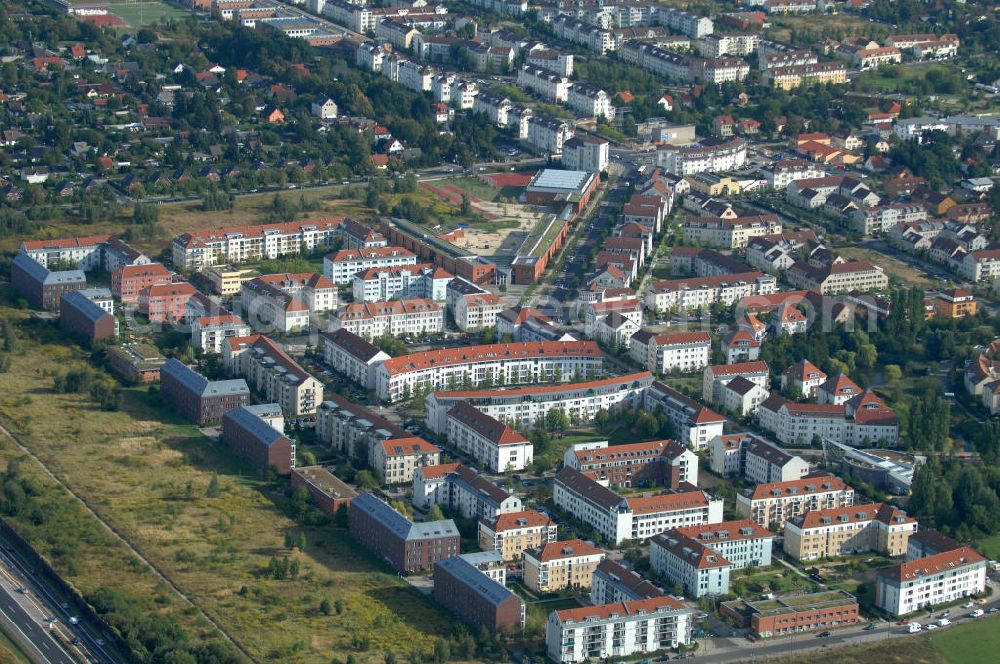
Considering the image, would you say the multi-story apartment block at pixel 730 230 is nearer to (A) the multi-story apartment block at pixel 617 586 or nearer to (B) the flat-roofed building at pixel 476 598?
(A) the multi-story apartment block at pixel 617 586

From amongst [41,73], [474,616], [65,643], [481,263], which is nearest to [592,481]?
[474,616]

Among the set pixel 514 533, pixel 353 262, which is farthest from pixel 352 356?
pixel 514 533

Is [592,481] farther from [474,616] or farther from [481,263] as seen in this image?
[481,263]

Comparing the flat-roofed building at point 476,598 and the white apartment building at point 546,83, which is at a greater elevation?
the white apartment building at point 546,83

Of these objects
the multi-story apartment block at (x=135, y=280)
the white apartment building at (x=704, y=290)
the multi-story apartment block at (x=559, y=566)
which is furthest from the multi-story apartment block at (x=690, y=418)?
the multi-story apartment block at (x=135, y=280)

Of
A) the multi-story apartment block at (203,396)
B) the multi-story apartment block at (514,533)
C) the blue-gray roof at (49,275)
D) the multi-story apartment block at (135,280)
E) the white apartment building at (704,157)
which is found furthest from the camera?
the white apartment building at (704,157)

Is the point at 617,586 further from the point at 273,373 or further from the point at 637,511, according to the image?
the point at 273,373

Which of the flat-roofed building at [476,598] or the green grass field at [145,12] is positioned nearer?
the flat-roofed building at [476,598]

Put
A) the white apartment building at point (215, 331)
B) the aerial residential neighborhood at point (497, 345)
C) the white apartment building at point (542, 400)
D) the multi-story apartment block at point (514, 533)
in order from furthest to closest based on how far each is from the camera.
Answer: the white apartment building at point (215, 331) < the white apartment building at point (542, 400) < the multi-story apartment block at point (514, 533) < the aerial residential neighborhood at point (497, 345)
